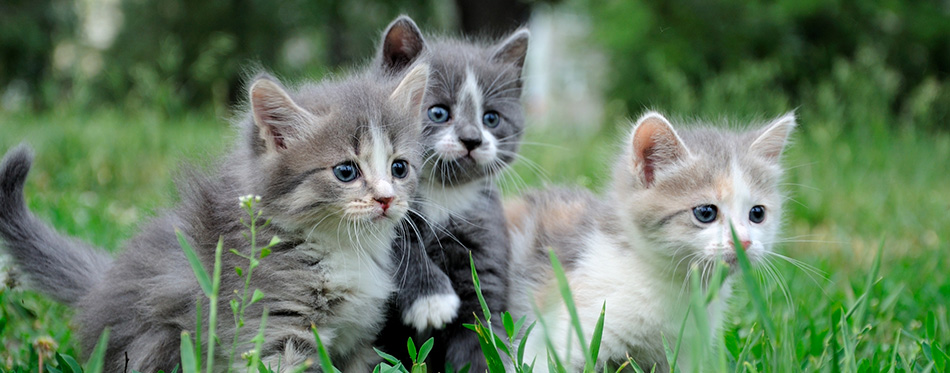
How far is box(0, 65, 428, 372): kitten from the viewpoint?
6.73ft

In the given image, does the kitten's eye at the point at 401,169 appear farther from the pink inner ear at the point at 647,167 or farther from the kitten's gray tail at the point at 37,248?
the kitten's gray tail at the point at 37,248

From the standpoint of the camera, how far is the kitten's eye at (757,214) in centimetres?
248

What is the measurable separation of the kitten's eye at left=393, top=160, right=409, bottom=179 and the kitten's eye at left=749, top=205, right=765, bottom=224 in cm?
113

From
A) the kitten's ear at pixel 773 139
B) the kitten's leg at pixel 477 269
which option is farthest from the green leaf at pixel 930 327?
the kitten's leg at pixel 477 269

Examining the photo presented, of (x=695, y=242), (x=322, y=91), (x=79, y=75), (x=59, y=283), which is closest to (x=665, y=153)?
(x=695, y=242)

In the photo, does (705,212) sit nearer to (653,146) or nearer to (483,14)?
(653,146)

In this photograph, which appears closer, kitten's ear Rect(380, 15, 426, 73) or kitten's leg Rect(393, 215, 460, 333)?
kitten's leg Rect(393, 215, 460, 333)

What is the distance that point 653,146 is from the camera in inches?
99.6

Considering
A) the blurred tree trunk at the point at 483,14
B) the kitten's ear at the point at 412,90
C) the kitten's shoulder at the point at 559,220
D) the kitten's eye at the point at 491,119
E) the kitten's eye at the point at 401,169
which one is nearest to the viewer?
the kitten's eye at the point at 401,169

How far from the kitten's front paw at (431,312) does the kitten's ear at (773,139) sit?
3.80 feet

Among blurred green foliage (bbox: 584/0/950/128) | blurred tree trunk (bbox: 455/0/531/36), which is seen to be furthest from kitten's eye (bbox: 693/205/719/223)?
blurred tree trunk (bbox: 455/0/531/36)

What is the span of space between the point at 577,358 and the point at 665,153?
0.73m

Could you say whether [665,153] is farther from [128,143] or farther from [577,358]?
[128,143]

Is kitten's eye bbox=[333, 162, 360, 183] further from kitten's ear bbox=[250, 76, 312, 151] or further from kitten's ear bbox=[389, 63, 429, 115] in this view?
kitten's ear bbox=[389, 63, 429, 115]
